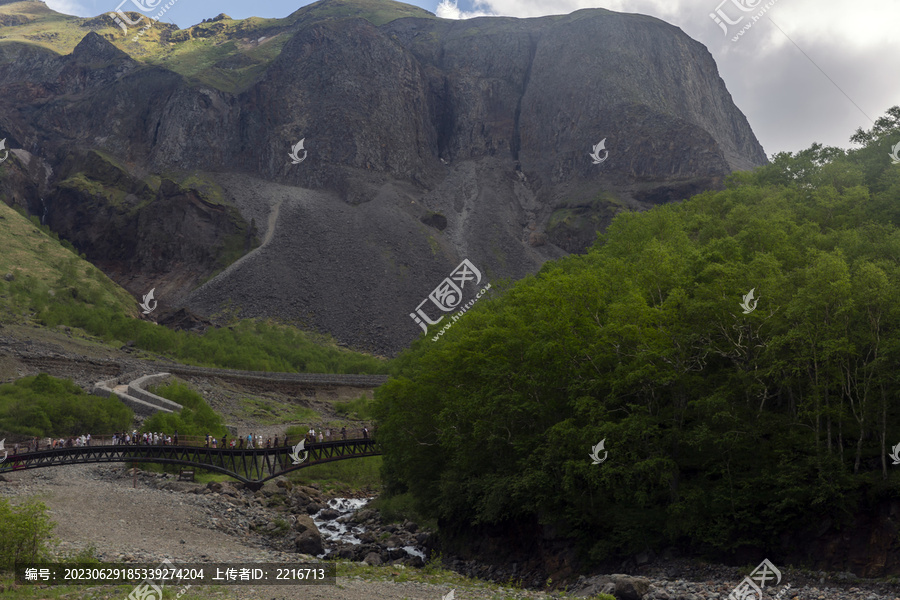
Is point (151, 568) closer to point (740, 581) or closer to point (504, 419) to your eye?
point (504, 419)

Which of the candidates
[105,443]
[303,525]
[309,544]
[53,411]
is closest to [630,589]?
[309,544]

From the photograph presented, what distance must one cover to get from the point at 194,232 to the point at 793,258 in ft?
520

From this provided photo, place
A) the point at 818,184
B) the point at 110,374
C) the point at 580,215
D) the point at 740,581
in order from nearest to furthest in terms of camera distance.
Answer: the point at 740,581
the point at 818,184
the point at 110,374
the point at 580,215

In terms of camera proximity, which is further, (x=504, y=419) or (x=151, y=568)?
(x=504, y=419)

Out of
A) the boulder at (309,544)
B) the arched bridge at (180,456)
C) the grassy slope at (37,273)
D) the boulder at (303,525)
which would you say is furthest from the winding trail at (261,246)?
the boulder at (309,544)

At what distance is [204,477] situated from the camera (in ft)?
180

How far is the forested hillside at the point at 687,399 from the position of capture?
27.5 metres

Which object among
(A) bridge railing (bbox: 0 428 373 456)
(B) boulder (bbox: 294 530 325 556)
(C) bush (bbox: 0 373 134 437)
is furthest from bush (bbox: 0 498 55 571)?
(C) bush (bbox: 0 373 134 437)

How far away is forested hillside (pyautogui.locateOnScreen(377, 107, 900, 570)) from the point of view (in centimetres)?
2753

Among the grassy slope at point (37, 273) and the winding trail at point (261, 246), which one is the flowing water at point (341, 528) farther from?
the winding trail at point (261, 246)

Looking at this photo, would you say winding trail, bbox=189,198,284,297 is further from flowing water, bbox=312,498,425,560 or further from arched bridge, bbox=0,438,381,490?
flowing water, bbox=312,498,425,560

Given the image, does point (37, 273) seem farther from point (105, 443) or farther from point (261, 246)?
point (105, 443)

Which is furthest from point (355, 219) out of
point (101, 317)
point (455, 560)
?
point (455, 560)

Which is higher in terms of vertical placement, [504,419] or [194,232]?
[194,232]
